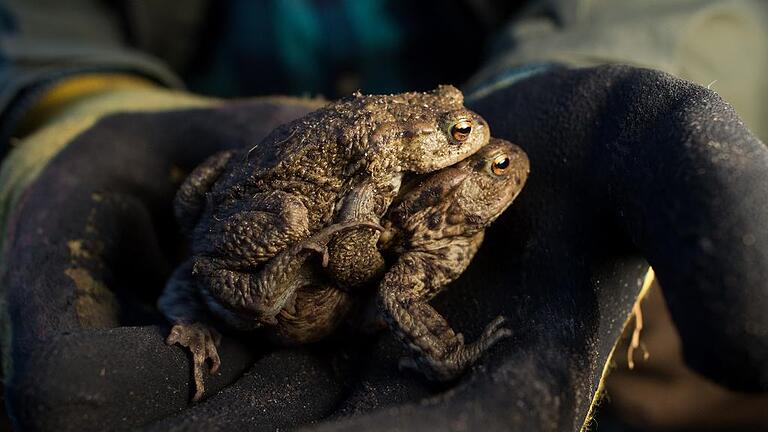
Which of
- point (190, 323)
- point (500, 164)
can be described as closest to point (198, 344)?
point (190, 323)

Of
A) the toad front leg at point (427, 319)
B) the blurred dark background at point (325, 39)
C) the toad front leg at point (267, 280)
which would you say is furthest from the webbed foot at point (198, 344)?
the blurred dark background at point (325, 39)

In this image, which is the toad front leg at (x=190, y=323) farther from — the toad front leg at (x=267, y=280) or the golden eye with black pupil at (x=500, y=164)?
the golden eye with black pupil at (x=500, y=164)

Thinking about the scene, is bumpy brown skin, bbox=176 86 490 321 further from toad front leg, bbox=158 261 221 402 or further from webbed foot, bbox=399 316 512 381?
webbed foot, bbox=399 316 512 381

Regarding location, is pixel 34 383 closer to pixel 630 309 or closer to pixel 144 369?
pixel 144 369

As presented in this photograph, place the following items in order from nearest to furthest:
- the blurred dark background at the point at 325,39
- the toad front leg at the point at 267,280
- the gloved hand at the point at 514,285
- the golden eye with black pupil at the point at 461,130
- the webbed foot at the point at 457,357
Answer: the gloved hand at the point at 514,285 < the webbed foot at the point at 457,357 < the toad front leg at the point at 267,280 < the golden eye with black pupil at the point at 461,130 < the blurred dark background at the point at 325,39

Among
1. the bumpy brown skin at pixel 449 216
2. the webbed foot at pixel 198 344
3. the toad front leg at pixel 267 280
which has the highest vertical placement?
the bumpy brown skin at pixel 449 216

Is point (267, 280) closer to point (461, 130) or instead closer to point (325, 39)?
point (461, 130)

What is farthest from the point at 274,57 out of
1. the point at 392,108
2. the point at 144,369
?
the point at 144,369
